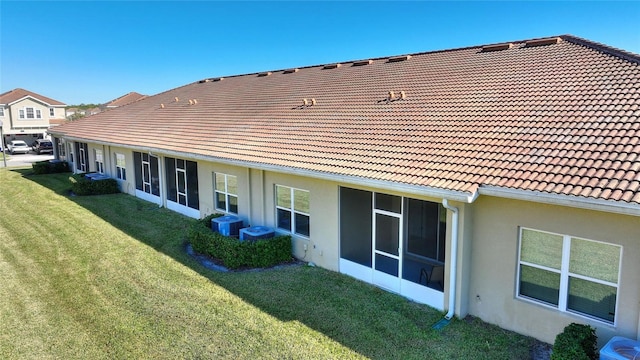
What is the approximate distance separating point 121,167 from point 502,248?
1968 cm

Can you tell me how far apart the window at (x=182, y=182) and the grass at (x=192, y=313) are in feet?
11.4

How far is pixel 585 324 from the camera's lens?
7141 millimetres

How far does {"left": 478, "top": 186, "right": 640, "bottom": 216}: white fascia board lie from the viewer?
620 centimetres

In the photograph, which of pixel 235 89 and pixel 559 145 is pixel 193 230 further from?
pixel 235 89

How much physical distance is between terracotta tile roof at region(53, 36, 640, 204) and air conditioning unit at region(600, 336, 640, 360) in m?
2.09

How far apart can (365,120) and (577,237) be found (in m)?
6.71

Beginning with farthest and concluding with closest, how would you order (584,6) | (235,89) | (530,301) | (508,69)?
1. (235,89)
2. (584,6)
3. (508,69)
4. (530,301)

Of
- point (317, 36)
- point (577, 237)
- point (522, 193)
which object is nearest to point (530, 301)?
point (577, 237)

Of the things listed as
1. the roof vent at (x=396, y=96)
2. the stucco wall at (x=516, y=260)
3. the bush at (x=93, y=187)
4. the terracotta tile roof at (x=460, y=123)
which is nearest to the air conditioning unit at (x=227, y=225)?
the terracotta tile roof at (x=460, y=123)

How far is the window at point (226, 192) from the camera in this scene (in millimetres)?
14422

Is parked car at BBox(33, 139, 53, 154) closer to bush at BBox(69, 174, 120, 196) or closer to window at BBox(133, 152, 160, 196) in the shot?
bush at BBox(69, 174, 120, 196)

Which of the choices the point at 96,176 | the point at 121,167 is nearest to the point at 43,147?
the point at 96,176

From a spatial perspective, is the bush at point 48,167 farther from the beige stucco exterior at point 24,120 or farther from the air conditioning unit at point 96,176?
the beige stucco exterior at point 24,120

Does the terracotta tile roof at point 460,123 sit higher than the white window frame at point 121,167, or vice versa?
the terracotta tile roof at point 460,123
